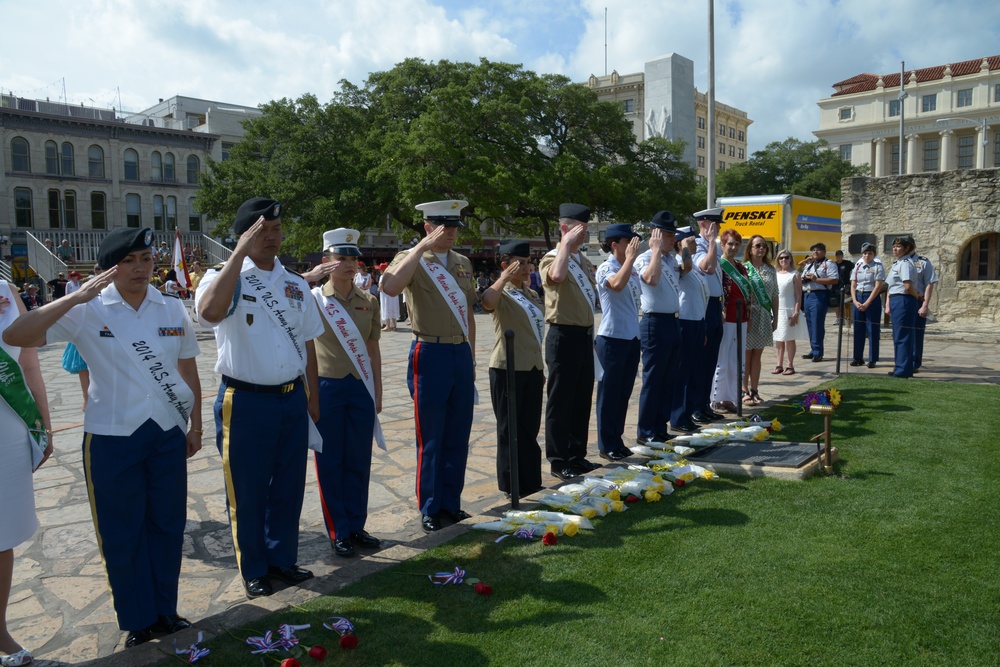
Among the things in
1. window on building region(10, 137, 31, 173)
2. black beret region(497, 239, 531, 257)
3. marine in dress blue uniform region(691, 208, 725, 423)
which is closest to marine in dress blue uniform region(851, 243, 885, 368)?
marine in dress blue uniform region(691, 208, 725, 423)

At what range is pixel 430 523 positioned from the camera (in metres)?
4.93

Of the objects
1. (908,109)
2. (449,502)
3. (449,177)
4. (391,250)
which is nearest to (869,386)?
(449,502)

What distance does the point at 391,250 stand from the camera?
51500mm

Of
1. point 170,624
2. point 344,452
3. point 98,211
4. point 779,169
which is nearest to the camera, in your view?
point 170,624

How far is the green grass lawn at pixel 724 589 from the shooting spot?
3244mm

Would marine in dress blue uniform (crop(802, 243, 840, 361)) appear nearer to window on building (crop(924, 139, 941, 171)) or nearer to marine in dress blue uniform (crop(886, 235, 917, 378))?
marine in dress blue uniform (crop(886, 235, 917, 378))

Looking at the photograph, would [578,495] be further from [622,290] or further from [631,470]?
[622,290]

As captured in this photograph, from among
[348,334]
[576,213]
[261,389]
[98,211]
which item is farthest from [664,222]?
[98,211]

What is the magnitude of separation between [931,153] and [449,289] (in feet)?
286

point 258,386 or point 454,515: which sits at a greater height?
point 258,386

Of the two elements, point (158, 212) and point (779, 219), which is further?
point (158, 212)

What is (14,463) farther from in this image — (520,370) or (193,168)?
(193,168)

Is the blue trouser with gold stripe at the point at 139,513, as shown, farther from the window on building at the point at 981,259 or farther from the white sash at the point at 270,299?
the window on building at the point at 981,259

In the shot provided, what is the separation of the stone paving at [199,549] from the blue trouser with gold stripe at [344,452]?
256 mm
